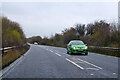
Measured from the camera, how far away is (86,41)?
45.0 m

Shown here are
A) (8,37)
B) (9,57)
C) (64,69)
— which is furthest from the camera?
(8,37)

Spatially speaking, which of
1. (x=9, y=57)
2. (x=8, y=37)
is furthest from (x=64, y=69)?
(x=8, y=37)

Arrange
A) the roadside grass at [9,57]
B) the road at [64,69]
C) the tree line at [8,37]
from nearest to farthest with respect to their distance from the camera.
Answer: the road at [64,69], the roadside grass at [9,57], the tree line at [8,37]

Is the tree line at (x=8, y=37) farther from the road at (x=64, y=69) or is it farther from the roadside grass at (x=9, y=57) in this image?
the road at (x=64, y=69)

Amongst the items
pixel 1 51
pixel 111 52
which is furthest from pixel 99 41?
pixel 1 51

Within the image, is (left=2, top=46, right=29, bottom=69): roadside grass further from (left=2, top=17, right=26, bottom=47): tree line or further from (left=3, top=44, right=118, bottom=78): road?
(left=2, top=17, right=26, bottom=47): tree line

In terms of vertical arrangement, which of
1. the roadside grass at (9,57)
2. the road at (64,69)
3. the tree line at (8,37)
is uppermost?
the tree line at (8,37)

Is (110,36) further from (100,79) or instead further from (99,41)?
(100,79)

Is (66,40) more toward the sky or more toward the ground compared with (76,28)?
more toward the ground

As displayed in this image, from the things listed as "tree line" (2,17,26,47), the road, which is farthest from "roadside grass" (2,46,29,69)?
"tree line" (2,17,26,47)

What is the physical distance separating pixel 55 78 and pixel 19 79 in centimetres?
147

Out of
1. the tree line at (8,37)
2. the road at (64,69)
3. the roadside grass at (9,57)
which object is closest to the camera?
the road at (64,69)

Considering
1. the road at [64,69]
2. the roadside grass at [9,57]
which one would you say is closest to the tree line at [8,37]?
the roadside grass at [9,57]

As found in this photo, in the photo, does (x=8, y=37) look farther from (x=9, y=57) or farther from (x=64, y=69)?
(x=64, y=69)
